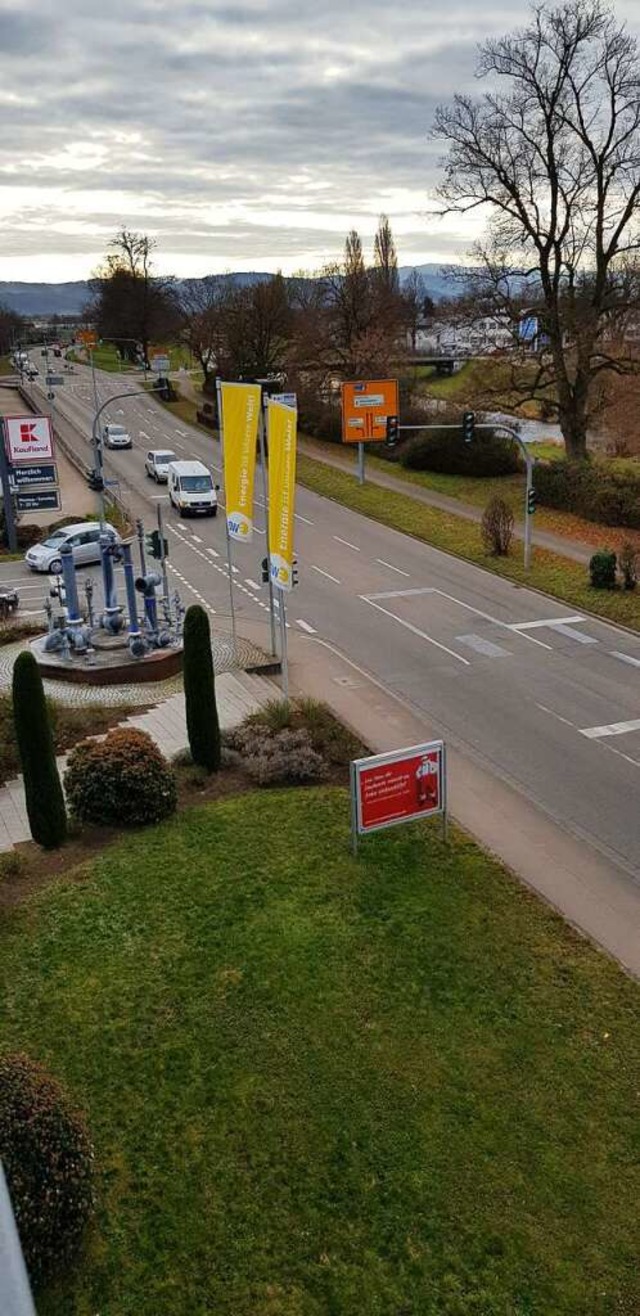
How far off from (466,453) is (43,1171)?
43.0 m

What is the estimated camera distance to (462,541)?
35.0 meters

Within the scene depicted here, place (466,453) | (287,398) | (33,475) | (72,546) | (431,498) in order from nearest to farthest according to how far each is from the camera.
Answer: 1. (72,546)
2. (33,475)
3. (287,398)
4. (431,498)
5. (466,453)

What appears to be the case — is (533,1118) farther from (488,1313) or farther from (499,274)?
(499,274)

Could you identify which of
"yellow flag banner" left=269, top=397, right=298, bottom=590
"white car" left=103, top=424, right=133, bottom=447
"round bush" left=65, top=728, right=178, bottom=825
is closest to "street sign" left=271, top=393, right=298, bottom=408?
"yellow flag banner" left=269, top=397, right=298, bottom=590

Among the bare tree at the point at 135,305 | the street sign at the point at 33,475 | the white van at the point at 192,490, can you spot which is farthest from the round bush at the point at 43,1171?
the bare tree at the point at 135,305

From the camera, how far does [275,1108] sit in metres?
8.73

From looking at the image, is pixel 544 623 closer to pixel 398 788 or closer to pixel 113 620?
pixel 113 620

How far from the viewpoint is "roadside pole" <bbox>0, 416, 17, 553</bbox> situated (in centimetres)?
3444

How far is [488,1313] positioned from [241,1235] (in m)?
1.93

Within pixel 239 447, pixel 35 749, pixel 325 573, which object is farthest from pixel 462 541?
pixel 35 749

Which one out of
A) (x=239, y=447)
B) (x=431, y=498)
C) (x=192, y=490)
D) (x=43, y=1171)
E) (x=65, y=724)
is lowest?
(x=65, y=724)

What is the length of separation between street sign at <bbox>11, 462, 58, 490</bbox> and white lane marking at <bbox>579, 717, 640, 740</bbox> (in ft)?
74.8

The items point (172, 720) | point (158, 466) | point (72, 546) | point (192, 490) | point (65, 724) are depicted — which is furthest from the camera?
point (158, 466)

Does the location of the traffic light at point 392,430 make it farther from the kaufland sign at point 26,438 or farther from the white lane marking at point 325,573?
the kaufland sign at point 26,438
